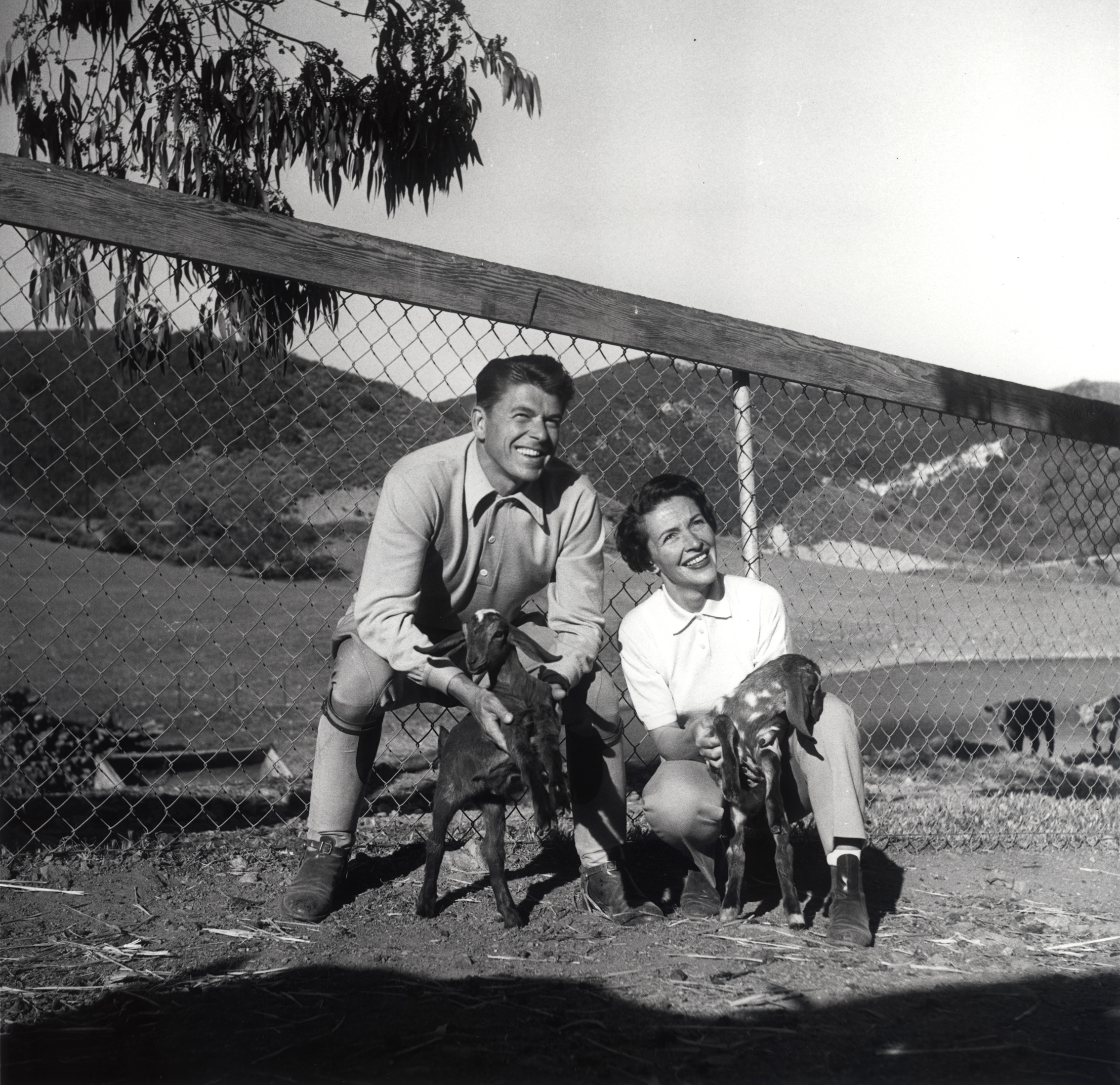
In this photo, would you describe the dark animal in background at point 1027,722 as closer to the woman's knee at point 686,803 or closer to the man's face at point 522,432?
the woman's knee at point 686,803

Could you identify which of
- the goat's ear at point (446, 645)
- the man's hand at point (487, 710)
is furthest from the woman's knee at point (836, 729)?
the goat's ear at point (446, 645)

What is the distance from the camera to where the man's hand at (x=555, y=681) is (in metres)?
2.78

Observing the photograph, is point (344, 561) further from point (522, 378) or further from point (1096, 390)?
point (1096, 390)

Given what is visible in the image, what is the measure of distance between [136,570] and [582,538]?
12.3ft

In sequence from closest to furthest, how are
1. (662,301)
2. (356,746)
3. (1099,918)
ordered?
(356,746) < (1099,918) < (662,301)

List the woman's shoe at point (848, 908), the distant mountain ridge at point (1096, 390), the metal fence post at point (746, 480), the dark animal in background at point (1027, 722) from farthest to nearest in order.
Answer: the distant mountain ridge at point (1096, 390), the dark animal in background at point (1027, 722), the metal fence post at point (746, 480), the woman's shoe at point (848, 908)

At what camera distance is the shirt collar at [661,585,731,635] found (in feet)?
10.1

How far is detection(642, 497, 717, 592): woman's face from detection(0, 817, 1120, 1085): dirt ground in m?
0.97

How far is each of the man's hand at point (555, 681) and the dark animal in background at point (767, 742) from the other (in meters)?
0.42

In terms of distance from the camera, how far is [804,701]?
2748 mm

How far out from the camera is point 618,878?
2.98 meters

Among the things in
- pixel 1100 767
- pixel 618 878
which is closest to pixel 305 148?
pixel 618 878

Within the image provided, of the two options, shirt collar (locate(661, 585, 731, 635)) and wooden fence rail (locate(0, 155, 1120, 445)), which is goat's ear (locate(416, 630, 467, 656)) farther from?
wooden fence rail (locate(0, 155, 1120, 445))

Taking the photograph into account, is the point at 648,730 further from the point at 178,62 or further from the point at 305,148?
the point at 178,62
